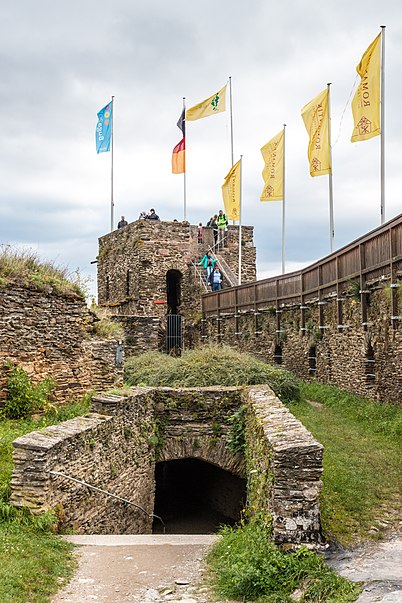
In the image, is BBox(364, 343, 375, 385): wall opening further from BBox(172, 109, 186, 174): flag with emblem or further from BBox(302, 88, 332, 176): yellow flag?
BBox(172, 109, 186, 174): flag with emblem

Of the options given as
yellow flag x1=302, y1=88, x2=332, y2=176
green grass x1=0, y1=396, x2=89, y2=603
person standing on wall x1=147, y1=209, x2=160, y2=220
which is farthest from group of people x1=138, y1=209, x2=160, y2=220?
green grass x1=0, y1=396, x2=89, y2=603

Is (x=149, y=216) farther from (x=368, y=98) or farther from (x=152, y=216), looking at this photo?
(x=368, y=98)

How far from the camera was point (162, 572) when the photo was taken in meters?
7.54

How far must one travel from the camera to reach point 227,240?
37531 mm

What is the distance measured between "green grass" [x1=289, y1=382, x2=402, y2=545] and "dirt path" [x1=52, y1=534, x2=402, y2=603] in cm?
71

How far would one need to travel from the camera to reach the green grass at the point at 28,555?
6480mm

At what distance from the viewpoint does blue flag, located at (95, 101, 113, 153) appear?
119 feet

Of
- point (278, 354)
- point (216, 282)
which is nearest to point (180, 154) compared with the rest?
point (216, 282)

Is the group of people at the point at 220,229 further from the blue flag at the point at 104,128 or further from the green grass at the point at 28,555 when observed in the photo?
the green grass at the point at 28,555

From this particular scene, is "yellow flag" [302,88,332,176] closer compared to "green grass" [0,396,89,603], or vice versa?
"green grass" [0,396,89,603]

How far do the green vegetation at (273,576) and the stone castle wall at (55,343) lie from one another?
865 centimetres

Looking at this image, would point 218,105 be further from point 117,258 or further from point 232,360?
point 232,360

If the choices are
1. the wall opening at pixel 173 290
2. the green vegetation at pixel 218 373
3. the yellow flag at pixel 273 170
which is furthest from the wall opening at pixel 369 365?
the wall opening at pixel 173 290

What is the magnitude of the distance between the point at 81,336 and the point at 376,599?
12144 millimetres
